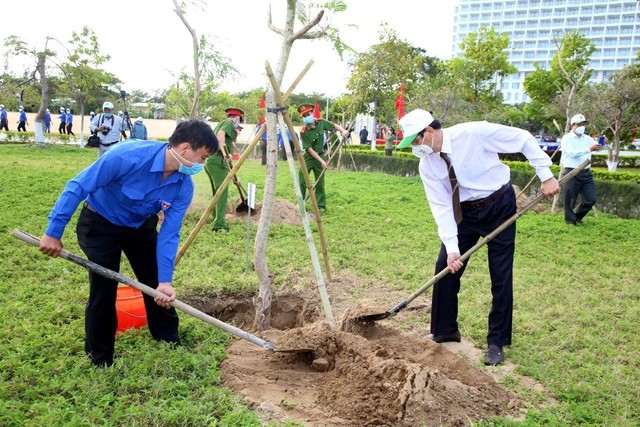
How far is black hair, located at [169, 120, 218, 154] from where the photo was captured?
322 centimetres

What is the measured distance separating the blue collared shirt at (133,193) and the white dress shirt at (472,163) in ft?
5.83

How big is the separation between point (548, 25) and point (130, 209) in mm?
127641

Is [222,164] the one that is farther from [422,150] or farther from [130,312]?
[422,150]

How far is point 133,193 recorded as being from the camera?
326 cm

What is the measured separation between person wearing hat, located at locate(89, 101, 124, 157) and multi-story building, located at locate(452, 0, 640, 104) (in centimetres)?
9260

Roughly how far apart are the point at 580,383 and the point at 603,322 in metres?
1.47

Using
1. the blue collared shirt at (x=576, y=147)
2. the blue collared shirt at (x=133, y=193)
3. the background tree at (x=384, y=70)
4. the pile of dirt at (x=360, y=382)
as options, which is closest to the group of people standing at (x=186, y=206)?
the blue collared shirt at (x=133, y=193)

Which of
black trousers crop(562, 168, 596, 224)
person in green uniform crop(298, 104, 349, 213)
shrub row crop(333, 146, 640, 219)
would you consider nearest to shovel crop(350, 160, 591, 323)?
person in green uniform crop(298, 104, 349, 213)

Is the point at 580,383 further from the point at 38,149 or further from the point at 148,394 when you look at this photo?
A: the point at 38,149

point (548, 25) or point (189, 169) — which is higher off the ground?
point (548, 25)

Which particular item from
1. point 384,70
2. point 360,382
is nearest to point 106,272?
point 360,382

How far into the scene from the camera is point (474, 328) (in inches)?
177

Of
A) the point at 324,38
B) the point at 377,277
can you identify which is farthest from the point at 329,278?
the point at 324,38

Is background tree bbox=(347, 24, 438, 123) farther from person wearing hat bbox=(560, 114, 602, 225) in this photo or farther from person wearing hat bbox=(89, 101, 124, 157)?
person wearing hat bbox=(560, 114, 602, 225)
